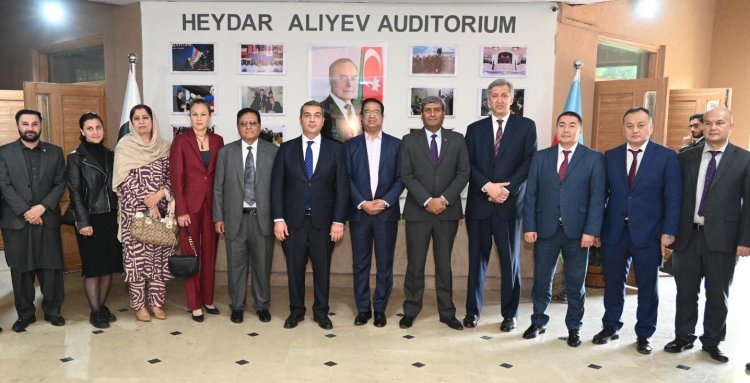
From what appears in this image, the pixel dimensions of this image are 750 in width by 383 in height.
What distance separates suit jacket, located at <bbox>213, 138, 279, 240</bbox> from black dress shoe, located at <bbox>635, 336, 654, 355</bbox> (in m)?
2.88

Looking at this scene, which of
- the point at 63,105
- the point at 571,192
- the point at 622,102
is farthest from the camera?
the point at 622,102

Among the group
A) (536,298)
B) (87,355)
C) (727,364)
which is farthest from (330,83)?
(727,364)

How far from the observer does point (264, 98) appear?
5609mm

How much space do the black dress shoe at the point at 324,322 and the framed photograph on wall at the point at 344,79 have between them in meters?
1.97

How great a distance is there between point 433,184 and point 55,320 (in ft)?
10.3

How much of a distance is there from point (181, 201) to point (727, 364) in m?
4.09

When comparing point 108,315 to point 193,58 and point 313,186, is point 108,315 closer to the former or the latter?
point 313,186

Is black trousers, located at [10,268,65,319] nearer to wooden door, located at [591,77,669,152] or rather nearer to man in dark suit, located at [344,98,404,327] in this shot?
man in dark suit, located at [344,98,404,327]

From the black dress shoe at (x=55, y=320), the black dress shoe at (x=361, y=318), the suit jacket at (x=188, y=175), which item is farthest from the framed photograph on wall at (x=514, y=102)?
the black dress shoe at (x=55, y=320)

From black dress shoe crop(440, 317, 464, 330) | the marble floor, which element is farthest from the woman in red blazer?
black dress shoe crop(440, 317, 464, 330)

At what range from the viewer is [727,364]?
150 inches

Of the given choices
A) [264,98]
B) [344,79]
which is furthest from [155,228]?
[344,79]

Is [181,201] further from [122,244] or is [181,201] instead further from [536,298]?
[536,298]

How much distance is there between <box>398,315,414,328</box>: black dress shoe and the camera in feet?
14.5
